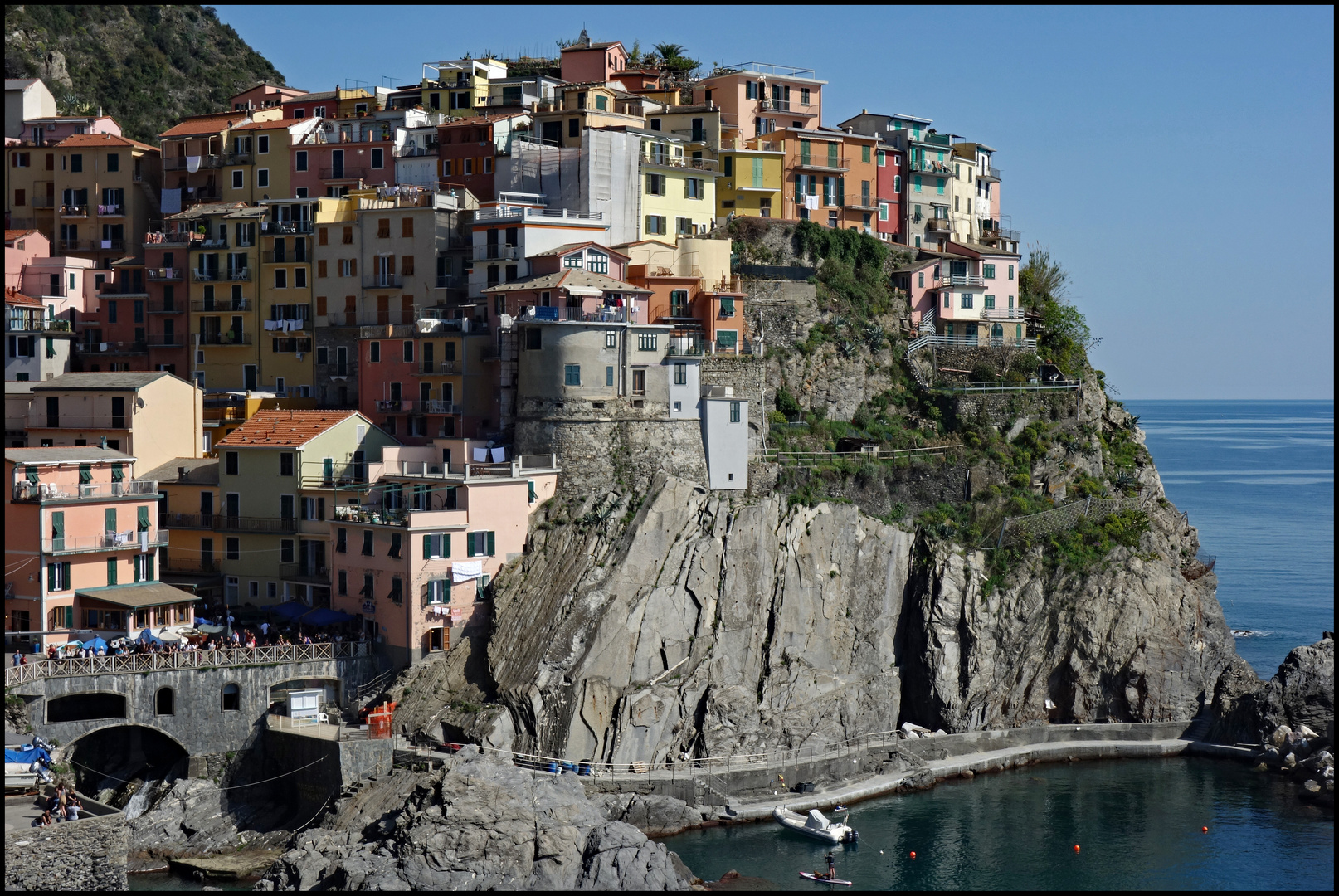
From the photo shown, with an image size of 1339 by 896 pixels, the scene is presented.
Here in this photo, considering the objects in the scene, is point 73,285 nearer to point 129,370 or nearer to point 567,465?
point 129,370

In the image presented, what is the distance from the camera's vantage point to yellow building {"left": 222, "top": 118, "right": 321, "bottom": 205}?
8794 centimetres

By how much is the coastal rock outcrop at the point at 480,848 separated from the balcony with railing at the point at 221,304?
33.8 m

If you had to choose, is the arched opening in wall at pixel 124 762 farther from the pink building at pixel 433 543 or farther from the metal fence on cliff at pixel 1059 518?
the metal fence on cliff at pixel 1059 518

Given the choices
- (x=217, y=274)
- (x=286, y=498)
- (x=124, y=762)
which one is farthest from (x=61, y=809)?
(x=217, y=274)

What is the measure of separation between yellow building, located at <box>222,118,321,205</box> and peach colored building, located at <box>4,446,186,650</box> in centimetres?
2496

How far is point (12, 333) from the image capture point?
82.8 m

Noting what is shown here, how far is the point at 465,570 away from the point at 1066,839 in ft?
84.4

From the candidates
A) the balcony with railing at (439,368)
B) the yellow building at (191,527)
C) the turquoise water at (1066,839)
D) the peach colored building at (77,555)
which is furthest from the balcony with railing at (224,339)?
the turquoise water at (1066,839)

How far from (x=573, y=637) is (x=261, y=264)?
1150 inches

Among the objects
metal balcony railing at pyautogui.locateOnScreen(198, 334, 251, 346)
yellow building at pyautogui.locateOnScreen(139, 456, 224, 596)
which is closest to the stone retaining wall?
yellow building at pyautogui.locateOnScreen(139, 456, 224, 596)

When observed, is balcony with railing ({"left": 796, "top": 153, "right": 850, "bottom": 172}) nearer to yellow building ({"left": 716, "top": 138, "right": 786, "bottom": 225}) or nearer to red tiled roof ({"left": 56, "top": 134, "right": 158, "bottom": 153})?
yellow building ({"left": 716, "top": 138, "right": 786, "bottom": 225})

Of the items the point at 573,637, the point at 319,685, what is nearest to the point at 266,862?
the point at 319,685

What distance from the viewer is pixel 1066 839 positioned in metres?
63.7

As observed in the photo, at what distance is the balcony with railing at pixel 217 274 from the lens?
8256 centimetres
